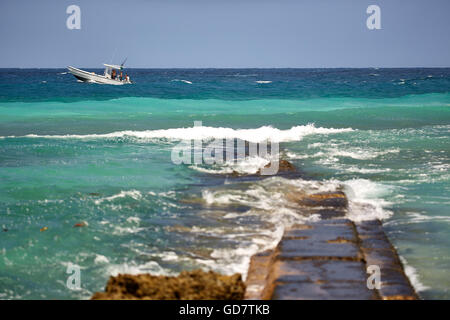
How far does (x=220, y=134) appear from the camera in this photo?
24.9 m

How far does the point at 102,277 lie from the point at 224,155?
1032 cm

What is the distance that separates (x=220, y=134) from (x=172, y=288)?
19.1 m

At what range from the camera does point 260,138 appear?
23.3 m

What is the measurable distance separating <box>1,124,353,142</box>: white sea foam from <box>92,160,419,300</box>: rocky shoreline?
13.9 metres

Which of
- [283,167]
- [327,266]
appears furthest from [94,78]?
[327,266]

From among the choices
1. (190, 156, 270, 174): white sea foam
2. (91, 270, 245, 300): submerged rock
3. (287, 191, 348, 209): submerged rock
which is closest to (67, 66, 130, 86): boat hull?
(190, 156, 270, 174): white sea foam

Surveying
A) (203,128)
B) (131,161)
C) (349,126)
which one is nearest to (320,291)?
(131,161)

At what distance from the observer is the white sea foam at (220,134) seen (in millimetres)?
23328

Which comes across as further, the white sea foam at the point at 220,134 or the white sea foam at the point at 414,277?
the white sea foam at the point at 220,134

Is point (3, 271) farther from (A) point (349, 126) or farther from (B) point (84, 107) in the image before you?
(B) point (84, 107)

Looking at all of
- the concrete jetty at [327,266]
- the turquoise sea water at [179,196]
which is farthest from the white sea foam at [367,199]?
the concrete jetty at [327,266]

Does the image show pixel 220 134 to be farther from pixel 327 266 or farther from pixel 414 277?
pixel 327 266

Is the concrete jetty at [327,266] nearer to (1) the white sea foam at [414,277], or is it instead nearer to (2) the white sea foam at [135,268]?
(1) the white sea foam at [414,277]

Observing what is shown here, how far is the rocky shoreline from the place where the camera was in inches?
233
